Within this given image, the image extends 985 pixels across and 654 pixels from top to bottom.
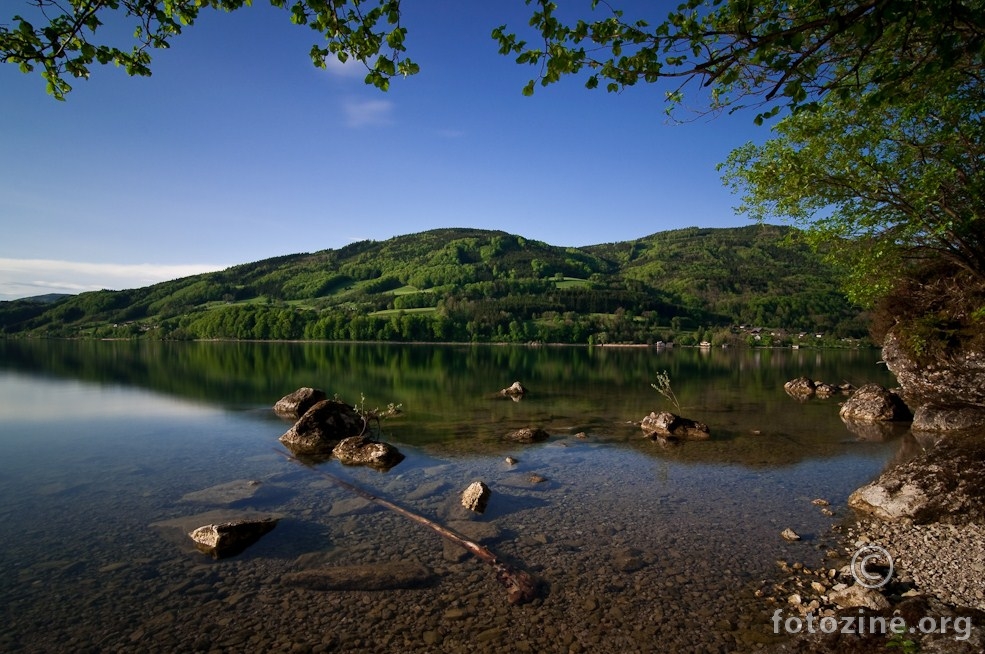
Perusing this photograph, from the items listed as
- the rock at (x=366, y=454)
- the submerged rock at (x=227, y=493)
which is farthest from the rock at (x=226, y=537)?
the rock at (x=366, y=454)

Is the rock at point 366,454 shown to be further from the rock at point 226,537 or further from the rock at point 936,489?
the rock at point 936,489

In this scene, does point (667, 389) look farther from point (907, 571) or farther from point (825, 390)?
point (907, 571)

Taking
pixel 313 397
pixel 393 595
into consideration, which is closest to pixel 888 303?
pixel 393 595

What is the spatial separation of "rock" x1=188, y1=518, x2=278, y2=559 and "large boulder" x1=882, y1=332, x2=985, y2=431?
30148 millimetres

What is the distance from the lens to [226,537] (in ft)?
43.1

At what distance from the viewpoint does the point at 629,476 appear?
20125mm

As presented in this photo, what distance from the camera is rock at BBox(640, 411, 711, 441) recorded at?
27.7 metres

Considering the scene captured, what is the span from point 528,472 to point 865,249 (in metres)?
15.1

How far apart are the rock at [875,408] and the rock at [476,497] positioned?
1092 inches

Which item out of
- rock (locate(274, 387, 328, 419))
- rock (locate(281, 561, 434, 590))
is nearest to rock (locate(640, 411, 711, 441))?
rock (locate(281, 561, 434, 590))

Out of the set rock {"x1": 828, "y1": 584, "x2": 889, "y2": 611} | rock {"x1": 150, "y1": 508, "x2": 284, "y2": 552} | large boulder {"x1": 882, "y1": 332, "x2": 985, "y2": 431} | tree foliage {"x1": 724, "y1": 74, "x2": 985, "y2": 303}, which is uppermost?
tree foliage {"x1": 724, "y1": 74, "x2": 985, "y2": 303}

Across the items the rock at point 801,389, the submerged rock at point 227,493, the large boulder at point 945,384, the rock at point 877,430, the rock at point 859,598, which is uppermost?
the large boulder at point 945,384

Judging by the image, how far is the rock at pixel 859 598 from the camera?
Result: 924 cm

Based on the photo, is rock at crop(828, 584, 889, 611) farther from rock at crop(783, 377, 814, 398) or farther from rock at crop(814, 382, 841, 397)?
rock at crop(814, 382, 841, 397)
